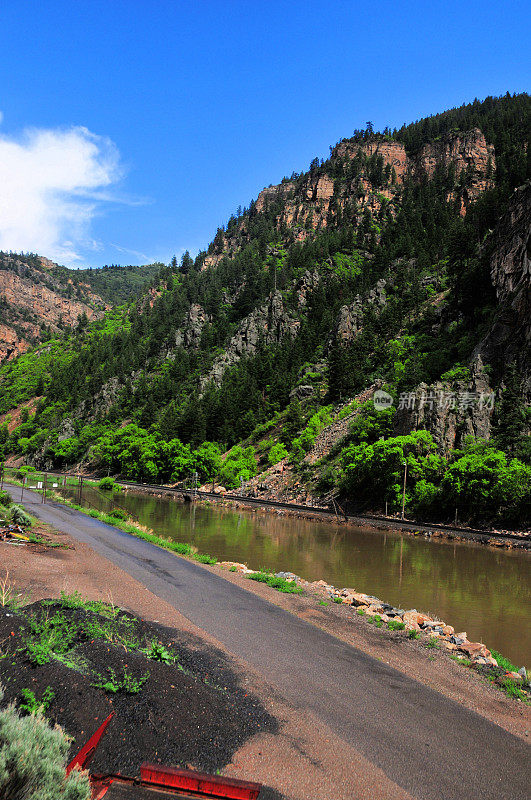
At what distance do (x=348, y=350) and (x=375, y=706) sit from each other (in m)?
77.7

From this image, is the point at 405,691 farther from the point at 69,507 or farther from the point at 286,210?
the point at 286,210

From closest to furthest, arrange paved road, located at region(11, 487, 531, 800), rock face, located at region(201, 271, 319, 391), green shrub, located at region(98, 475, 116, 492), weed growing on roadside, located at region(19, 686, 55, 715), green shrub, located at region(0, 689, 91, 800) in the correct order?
green shrub, located at region(0, 689, 91, 800), weed growing on roadside, located at region(19, 686, 55, 715), paved road, located at region(11, 487, 531, 800), green shrub, located at region(98, 475, 116, 492), rock face, located at region(201, 271, 319, 391)

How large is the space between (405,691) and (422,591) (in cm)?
1305

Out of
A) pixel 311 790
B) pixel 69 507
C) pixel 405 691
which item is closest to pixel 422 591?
pixel 405 691

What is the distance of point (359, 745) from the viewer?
20.2 feet

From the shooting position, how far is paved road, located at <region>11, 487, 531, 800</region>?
566 centimetres

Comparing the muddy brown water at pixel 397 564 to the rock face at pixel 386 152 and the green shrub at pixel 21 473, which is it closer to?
the green shrub at pixel 21 473

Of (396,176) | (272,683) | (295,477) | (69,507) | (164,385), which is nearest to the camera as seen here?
(272,683)

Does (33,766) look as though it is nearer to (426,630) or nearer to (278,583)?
(426,630)

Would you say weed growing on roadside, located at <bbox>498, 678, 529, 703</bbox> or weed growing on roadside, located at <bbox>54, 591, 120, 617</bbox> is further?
weed growing on roadside, located at <bbox>54, 591, 120, 617</bbox>

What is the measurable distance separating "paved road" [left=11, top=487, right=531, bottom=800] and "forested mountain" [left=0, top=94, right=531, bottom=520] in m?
32.1

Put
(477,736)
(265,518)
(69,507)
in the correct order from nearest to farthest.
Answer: (477,736) → (69,507) → (265,518)

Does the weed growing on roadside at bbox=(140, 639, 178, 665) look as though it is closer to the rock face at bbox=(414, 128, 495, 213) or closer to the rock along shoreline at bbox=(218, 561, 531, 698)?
the rock along shoreline at bbox=(218, 561, 531, 698)

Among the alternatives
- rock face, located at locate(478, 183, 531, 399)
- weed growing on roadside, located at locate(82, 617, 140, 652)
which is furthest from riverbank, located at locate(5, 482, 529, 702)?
rock face, located at locate(478, 183, 531, 399)
